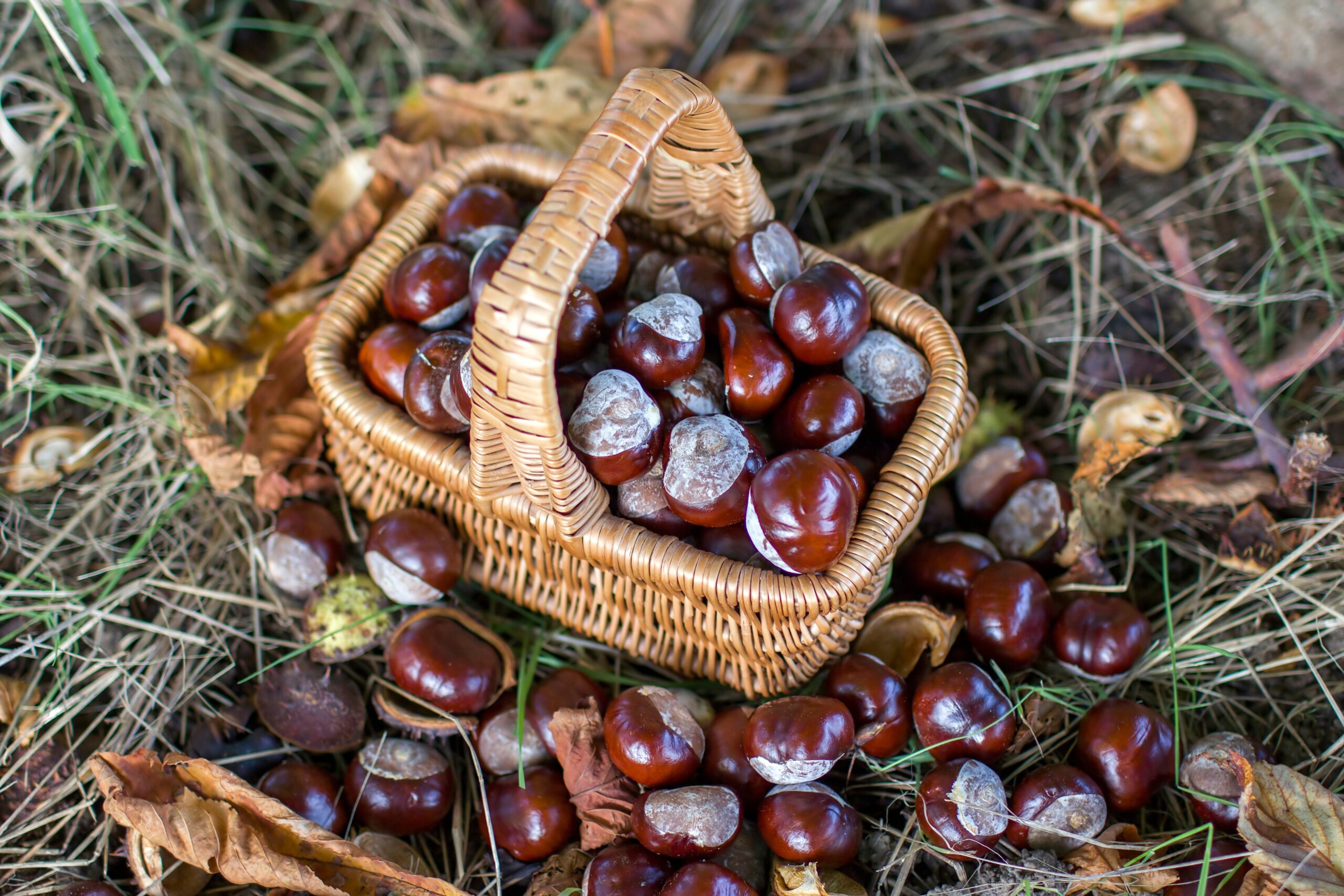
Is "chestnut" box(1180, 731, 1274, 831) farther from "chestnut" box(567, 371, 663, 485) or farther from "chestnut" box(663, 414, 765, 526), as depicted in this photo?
"chestnut" box(567, 371, 663, 485)

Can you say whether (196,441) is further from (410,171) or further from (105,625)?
(410,171)

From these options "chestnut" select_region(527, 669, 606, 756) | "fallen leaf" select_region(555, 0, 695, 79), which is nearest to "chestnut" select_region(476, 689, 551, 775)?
"chestnut" select_region(527, 669, 606, 756)

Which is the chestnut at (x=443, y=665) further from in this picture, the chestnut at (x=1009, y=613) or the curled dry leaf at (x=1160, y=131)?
the curled dry leaf at (x=1160, y=131)

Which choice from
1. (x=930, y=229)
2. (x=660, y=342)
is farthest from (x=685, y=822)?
(x=930, y=229)

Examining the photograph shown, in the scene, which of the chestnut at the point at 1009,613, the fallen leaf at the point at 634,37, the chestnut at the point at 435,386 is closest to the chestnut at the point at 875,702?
the chestnut at the point at 1009,613

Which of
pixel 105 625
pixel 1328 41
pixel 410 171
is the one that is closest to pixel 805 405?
pixel 410 171
